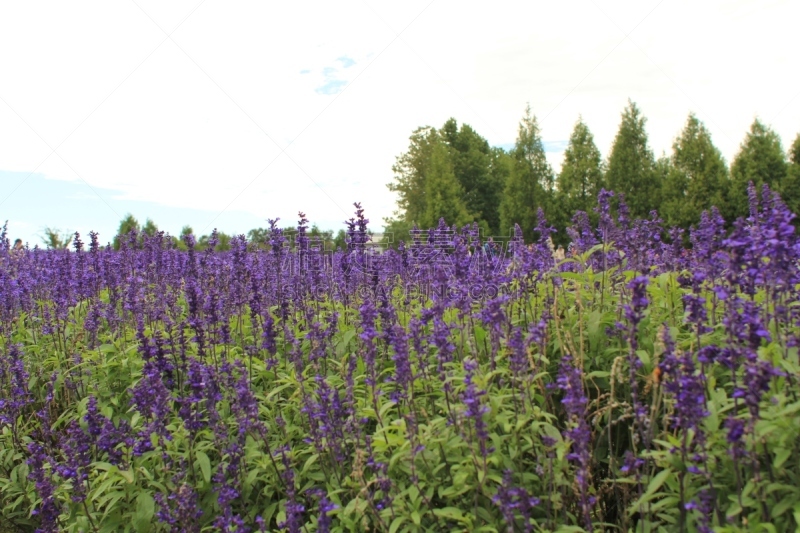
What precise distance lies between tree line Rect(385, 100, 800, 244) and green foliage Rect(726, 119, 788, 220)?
0.05 m

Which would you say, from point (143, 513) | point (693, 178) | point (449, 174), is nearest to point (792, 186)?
point (693, 178)

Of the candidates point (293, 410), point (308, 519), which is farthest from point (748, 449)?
point (293, 410)

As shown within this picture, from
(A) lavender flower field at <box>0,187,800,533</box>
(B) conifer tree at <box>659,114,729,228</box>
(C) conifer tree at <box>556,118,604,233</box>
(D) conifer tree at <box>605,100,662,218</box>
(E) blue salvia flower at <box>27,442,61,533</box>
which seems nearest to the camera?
(A) lavender flower field at <box>0,187,800,533</box>

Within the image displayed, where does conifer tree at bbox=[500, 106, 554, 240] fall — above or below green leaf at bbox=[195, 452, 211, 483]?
above

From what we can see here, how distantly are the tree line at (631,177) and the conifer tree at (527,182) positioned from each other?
65 mm

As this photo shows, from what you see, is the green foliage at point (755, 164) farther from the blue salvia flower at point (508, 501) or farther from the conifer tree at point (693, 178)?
the blue salvia flower at point (508, 501)

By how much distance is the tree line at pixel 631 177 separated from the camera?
31875 millimetres

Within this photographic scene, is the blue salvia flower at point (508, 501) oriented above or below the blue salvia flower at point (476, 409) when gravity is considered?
below

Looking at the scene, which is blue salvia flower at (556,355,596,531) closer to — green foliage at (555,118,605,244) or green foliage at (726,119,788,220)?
green foliage at (726,119,788,220)

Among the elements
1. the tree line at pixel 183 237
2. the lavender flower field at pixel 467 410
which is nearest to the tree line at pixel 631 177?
the tree line at pixel 183 237

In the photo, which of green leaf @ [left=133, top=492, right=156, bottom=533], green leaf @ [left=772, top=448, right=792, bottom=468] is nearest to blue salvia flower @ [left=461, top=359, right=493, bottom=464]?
green leaf @ [left=772, top=448, right=792, bottom=468]

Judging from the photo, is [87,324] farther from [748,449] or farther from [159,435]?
[748,449]

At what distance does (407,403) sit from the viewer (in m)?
4.38

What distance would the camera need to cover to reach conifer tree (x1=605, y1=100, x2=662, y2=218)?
1410 inches
